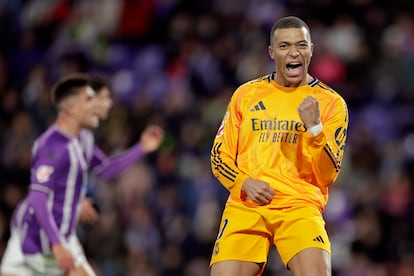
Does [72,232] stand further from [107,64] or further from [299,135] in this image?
[107,64]

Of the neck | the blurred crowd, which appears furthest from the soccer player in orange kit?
the blurred crowd

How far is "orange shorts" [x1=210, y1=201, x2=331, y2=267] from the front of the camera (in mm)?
7035

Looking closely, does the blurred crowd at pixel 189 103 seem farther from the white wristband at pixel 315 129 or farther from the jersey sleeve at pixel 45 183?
the white wristband at pixel 315 129

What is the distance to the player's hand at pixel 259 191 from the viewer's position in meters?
6.98

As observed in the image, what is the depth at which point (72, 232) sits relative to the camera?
8898mm

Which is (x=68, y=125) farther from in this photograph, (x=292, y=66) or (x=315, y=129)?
(x=315, y=129)

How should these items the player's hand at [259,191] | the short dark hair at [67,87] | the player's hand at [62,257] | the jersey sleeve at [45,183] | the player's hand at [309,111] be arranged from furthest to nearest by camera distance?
1. the short dark hair at [67,87]
2. the jersey sleeve at [45,183]
3. the player's hand at [62,257]
4. the player's hand at [259,191]
5. the player's hand at [309,111]

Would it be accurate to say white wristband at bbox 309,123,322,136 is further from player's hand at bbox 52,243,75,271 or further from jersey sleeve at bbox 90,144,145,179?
jersey sleeve at bbox 90,144,145,179

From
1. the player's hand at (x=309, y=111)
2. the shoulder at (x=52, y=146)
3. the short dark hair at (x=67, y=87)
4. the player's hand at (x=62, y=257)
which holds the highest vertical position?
the short dark hair at (x=67, y=87)

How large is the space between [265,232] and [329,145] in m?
0.73

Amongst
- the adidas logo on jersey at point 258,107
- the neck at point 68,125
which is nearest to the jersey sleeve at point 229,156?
the adidas logo on jersey at point 258,107

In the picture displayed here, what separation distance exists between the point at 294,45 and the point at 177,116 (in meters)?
7.50

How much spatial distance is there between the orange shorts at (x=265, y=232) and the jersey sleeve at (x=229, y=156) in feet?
0.60

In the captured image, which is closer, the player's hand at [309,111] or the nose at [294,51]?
the player's hand at [309,111]
